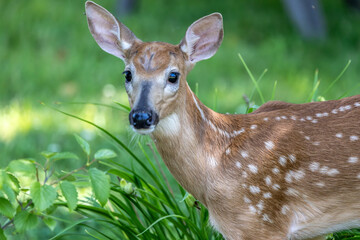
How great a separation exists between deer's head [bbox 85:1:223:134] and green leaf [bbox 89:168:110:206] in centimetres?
39

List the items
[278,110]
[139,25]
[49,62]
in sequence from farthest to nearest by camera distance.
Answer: [139,25], [49,62], [278,110]

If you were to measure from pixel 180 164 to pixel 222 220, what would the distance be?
0.35 meters

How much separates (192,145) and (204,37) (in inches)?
23.1

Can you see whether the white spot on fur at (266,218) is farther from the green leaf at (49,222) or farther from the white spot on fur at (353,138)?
the green leaf at (49,222)

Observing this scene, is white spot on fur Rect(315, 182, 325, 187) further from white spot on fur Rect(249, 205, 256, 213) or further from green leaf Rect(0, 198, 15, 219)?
green leaf Rect(0, 198, 15, 219)

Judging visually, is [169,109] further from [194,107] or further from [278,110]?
[278,110]

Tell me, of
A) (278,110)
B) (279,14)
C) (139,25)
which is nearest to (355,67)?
(279,14)

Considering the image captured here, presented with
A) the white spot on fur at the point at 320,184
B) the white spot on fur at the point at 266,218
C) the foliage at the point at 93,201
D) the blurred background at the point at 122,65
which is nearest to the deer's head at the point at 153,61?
the foliage at the point at 93,201

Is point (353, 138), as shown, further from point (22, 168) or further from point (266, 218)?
point (22, 168)

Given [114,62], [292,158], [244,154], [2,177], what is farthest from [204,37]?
[114,62]

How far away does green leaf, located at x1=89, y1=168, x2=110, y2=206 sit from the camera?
3.00m

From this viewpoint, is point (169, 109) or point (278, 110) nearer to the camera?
point (169, 109)

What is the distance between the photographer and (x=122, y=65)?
7090 millimetres

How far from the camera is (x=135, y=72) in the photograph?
2980 millimetres
